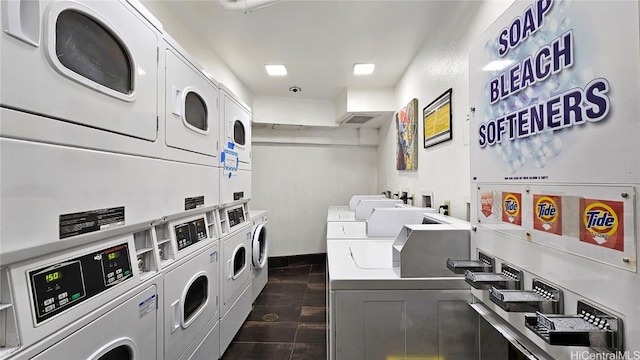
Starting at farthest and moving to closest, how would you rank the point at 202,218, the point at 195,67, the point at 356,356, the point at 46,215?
the point at 202,218 < the point at 195,67 < the point at 356,356 < the point at 46,215

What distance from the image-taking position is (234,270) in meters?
2.26

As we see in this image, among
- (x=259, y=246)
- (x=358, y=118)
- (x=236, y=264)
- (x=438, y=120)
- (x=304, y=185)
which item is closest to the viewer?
(x=438, y=120)

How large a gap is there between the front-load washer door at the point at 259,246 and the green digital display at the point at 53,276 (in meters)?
1.94

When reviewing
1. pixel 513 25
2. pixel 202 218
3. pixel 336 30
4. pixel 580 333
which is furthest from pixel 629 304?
pixel 336 30

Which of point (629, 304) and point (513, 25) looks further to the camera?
point (513, 25)

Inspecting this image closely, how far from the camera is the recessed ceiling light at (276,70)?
2934 mm

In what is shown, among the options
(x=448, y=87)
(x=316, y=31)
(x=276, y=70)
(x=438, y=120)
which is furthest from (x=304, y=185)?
(x=448, y=87)

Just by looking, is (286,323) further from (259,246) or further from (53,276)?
(53,276)

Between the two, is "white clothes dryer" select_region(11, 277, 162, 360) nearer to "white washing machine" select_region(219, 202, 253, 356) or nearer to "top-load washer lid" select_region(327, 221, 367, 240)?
"white washing machine" select_region(219, 202, 253, 356)

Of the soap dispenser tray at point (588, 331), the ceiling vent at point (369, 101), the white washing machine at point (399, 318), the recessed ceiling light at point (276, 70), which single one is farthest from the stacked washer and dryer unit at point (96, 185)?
the ceiling vent at point (369, 101)

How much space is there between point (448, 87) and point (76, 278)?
2.30 m

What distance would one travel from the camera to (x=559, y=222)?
66cm

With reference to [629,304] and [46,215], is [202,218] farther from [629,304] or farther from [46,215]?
[629,304]

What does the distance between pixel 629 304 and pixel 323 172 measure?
403 centimetres
